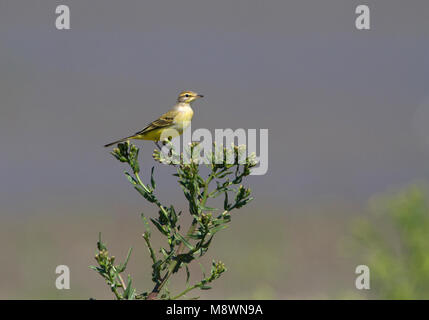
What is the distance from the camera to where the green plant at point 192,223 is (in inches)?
95.4

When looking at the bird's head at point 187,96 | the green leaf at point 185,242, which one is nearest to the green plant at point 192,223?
the green leaf at point 185,242

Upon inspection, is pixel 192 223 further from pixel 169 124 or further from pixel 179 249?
pixel 169 124

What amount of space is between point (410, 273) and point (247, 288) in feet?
30.2

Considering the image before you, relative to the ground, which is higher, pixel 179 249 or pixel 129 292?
pixel 179 249

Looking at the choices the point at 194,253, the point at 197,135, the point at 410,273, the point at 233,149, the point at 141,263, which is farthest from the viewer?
the point at 141,263

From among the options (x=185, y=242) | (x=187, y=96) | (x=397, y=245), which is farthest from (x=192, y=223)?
(x=397, y=245)

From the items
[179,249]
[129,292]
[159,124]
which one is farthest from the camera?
[159,124]

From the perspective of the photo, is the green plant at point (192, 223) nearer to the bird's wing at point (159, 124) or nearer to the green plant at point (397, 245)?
the bird's wing at point (159, 124)

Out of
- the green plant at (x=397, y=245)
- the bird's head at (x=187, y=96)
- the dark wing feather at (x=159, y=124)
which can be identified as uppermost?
the bird's head at (x=187, y=96)

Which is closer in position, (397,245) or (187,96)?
(187,96)

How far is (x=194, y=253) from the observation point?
7.98 ft

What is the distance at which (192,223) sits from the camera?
8.34ft
